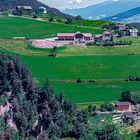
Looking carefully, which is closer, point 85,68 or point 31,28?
point 85,68

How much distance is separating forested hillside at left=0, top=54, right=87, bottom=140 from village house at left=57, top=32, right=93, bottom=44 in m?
34.6

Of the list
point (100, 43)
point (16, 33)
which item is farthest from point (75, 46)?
point (16, 33)

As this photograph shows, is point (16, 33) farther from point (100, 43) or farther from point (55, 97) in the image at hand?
point (55, 97)

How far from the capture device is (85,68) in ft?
207

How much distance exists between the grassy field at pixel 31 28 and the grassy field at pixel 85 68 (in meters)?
8.05

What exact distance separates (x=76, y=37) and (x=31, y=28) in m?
11.1

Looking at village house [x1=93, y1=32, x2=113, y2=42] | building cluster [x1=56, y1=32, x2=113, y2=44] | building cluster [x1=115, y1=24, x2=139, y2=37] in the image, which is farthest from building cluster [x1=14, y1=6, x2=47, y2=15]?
village house [x1=93, y1=32, x2=113, y2=42]

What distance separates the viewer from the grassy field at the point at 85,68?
52.7 meters

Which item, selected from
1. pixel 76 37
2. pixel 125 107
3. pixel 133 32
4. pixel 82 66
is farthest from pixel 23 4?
pixel 125 107

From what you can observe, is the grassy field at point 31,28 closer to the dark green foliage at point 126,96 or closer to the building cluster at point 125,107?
the dark green foliage at point 126,96

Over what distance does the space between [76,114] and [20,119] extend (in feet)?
18.8

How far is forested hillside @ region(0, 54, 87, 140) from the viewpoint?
38438 mm

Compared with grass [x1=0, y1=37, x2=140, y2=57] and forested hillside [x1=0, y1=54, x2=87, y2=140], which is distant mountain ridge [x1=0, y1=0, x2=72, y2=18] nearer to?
grass [x1=0, y1=37, x2=140, y2=57]

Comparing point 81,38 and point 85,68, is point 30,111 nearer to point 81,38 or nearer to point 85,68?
point 85,68
